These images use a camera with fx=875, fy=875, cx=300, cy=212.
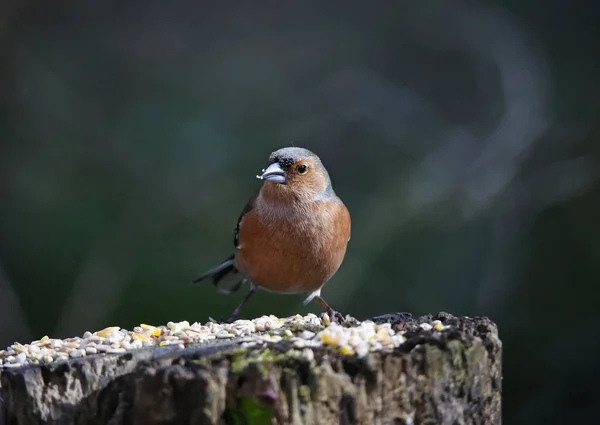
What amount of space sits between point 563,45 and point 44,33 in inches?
190

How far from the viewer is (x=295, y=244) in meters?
4.88

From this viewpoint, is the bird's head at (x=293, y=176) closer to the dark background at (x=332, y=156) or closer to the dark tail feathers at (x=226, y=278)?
the dark tail feathers at (x=226, y=278)

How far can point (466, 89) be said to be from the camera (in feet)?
25.8

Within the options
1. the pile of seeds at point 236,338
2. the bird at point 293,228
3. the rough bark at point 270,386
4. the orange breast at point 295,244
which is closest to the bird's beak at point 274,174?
the bird at point 293,228

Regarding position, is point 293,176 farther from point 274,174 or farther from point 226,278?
point 226,278

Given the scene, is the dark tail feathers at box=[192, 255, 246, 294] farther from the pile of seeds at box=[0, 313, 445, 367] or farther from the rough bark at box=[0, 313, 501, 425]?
the rough bark at box=[0, 313, 501, 425]

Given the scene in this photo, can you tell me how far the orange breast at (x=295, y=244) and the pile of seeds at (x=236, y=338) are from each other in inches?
48.4

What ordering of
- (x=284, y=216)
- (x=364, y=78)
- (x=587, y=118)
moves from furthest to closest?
(x=364, y=78) < (x=587, y=118) < (x=284, y=216)

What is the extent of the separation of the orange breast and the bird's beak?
202 millimetres

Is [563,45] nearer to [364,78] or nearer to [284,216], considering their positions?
[364,78]

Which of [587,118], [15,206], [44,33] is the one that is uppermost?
[44,33]

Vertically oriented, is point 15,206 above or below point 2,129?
below

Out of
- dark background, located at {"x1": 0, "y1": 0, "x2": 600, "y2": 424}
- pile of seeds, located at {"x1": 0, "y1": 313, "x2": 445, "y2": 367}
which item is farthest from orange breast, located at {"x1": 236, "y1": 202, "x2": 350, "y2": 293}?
dark background, located at {"x1": 0, "y1": 0, "x2": 600, "y2": 424}

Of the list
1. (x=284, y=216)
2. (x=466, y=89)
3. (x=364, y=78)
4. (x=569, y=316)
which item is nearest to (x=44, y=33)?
(x=364, y=78)
